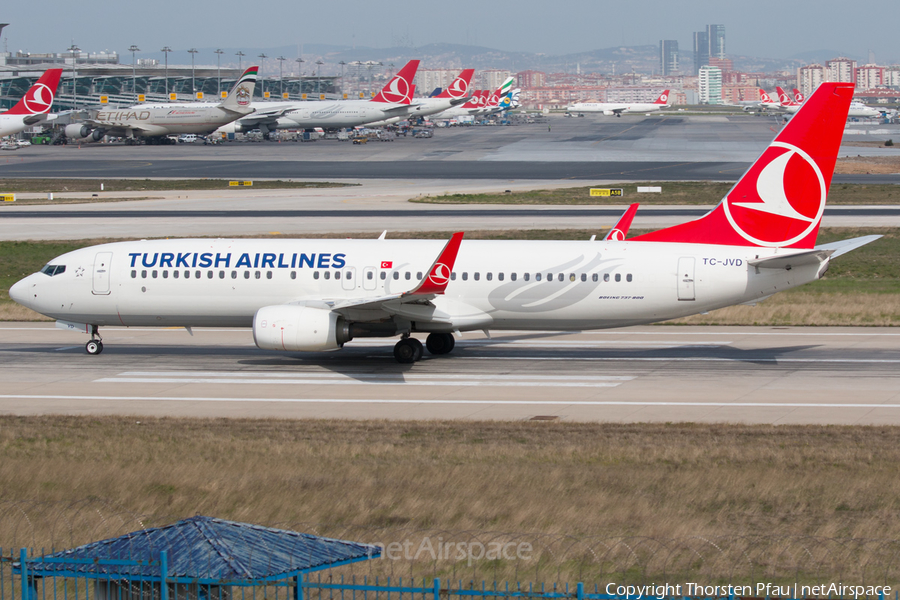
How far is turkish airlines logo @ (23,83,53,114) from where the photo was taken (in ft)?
394

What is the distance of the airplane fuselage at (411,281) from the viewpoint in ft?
109

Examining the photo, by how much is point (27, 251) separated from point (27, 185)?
43711 mm

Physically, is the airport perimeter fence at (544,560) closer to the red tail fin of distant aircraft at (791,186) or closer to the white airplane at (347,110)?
the red tail fin of distant aircraft at (791,186)

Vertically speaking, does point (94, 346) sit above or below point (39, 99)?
below

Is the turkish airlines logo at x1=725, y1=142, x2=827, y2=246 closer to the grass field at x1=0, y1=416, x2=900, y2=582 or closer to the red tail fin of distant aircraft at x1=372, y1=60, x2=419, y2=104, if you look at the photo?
the grass field at x1=0, y1=416, x2=900, y2=582

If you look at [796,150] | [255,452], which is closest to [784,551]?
[255,452]

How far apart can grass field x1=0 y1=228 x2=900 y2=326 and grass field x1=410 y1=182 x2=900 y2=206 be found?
61.4ft

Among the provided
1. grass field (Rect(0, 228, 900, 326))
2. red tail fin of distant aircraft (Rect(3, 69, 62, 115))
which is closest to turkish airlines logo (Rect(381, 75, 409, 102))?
red tail fin of distant aircraft (Rect(3, 69, 62, 115))

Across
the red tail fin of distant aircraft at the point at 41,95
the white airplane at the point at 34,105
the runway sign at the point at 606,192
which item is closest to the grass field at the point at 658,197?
the runway sign at the point at 606,192

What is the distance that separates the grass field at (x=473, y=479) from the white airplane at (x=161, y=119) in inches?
5824

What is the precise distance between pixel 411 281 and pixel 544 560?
777 inches

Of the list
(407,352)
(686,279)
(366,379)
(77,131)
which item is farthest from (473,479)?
(77,131)

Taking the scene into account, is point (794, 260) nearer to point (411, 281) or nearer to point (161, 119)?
point (411, 281)

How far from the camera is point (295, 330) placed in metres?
31.7
